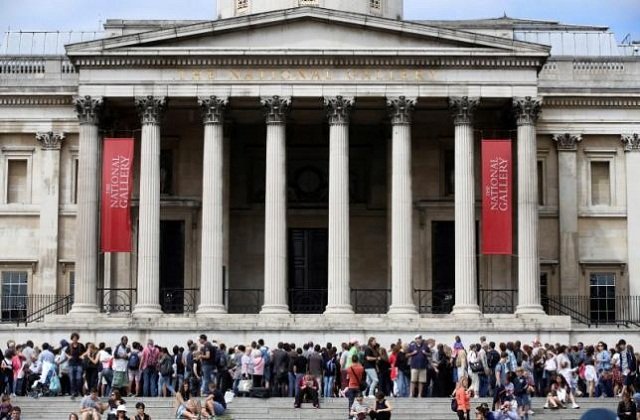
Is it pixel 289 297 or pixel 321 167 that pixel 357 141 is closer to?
pixel 321 167

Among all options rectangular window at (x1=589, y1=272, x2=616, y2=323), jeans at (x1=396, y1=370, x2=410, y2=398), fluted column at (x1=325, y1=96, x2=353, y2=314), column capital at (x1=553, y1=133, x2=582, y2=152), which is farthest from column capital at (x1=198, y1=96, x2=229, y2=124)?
rectangular window at (x1=589, y1=272, x2=616, y2=323)

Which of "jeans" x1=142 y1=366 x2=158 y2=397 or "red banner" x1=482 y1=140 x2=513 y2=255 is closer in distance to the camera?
"jeans" x1=142 y1=366 x2=158 y2=397

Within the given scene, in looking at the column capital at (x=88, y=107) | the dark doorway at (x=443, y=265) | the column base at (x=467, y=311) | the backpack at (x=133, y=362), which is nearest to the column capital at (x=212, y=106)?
the column capital at (x=88, y=107)

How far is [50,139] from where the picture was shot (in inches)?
2200

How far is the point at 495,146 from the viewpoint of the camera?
49.9 metres

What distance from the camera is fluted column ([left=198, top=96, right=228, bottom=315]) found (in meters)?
49.5

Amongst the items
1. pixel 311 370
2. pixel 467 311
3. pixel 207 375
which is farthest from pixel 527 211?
pixel 207 375

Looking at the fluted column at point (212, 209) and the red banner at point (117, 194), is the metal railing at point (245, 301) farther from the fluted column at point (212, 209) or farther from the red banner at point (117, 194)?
the red banner at point (117, 194)

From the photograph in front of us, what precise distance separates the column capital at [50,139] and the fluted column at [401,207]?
544 inches

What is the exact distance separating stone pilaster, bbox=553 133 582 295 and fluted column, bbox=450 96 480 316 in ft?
20.8

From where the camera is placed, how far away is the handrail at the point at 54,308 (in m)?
53.0

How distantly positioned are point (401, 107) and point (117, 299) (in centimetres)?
1248

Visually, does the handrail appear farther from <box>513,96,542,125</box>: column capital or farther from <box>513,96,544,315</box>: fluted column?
<box>513,96,542,125</box>: column capital

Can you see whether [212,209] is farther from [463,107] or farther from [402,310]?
[463,107]
